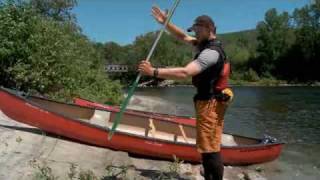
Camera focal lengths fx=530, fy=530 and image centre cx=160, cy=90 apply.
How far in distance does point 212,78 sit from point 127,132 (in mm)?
6680

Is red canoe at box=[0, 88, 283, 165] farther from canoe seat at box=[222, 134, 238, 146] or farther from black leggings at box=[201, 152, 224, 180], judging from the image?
black leggings at box=[201, 152, 224, 180]

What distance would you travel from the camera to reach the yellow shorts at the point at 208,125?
7613 mm

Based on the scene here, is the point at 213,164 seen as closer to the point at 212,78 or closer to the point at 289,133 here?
the point at 212,78

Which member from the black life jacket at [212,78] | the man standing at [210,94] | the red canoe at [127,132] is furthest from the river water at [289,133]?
the black life jacket at [212,78]

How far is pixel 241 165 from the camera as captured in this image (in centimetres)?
1462

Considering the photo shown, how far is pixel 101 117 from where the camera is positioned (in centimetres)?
1598

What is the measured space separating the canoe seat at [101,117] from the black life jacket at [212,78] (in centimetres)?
846

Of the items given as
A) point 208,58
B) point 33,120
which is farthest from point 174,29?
point 33,120

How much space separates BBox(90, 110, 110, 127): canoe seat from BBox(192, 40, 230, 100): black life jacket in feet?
27.8

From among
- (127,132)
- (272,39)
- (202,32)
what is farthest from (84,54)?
(272,39)

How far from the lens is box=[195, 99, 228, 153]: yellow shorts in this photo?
7.61 metres

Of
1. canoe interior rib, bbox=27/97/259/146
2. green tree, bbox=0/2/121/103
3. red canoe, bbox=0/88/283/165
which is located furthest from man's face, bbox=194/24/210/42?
green tree, bbox=0/2/121/103

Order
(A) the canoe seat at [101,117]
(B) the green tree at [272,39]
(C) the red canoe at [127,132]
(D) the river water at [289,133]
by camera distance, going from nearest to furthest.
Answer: (C) the red canoe at [127,132]
(D) the river water at [289,133]
(A) the canoe seat at [101,117]
(B) the green tree at [272,39]

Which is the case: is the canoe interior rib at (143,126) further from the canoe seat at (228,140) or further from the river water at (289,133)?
the river water at (289,133)
